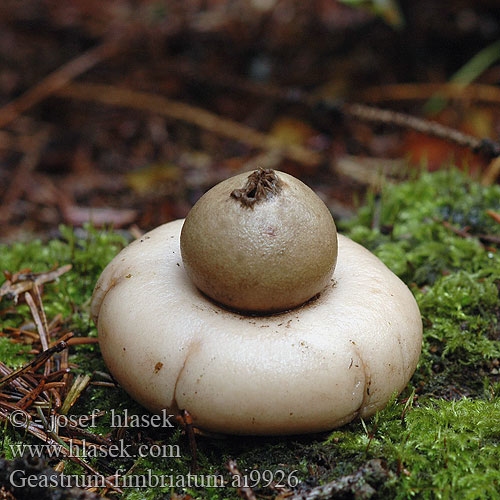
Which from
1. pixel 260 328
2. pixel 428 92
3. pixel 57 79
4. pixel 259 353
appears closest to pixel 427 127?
pixel 428 92

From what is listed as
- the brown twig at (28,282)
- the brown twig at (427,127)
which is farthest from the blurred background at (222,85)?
the brown twig at (28,282)

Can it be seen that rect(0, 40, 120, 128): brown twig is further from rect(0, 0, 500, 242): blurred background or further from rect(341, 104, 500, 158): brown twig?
rect(341, 104, 500, 158): brown twig

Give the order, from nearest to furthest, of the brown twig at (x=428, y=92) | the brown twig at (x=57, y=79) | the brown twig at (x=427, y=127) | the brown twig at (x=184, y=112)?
the brown twig at (x=427, y=127)
the brown twig at (x=184, y=112)
the brown twig at (x=428, y=92)
the brown twig at (x=57, y=79)

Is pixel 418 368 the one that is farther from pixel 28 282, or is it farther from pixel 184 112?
pixel 184 112

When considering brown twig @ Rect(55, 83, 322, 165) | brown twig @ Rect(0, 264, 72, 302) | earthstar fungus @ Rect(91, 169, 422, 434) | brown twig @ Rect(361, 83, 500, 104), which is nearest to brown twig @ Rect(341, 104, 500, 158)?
brown twig @ Rect(55, 83, 322, 165)

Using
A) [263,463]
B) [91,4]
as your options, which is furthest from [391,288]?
[91,4]

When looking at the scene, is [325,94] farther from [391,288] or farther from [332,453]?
[332,453]

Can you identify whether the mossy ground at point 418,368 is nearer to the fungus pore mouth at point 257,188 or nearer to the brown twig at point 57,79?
the fungus pore mouth at point 257,188
